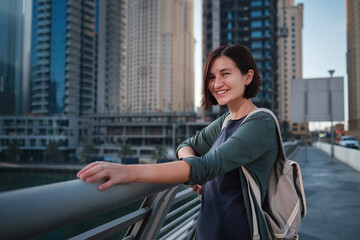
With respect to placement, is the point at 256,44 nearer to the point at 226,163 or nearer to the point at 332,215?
the point at 332,215

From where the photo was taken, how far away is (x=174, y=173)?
3.10ft

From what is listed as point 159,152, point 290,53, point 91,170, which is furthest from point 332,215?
point 290,53

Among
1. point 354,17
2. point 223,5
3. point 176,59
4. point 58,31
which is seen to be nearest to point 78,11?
point 58,31

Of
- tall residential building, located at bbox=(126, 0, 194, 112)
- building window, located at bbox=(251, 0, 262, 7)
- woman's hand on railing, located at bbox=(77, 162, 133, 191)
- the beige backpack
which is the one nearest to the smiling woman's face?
the beige backpack

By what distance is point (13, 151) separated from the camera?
190 feet

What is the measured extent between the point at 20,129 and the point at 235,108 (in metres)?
69.9

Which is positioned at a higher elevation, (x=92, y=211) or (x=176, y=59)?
(x=176, y=59)

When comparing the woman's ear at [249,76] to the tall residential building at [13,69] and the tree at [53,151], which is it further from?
the tall residential building at [13,69]

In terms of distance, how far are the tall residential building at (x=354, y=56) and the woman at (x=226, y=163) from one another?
4337 millimetres

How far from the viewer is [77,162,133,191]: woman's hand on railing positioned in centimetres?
82

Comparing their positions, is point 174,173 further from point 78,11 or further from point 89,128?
point 78,11

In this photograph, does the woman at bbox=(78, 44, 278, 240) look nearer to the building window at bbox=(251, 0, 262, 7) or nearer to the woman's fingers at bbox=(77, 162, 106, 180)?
the woman's fingers at bbox=(77, 162, 106, 180)

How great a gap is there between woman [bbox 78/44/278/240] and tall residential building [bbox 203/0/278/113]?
49766 millimetres

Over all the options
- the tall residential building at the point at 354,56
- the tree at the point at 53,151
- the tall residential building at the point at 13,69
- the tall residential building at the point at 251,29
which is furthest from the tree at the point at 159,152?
the tall residential building at the point at 354,56
